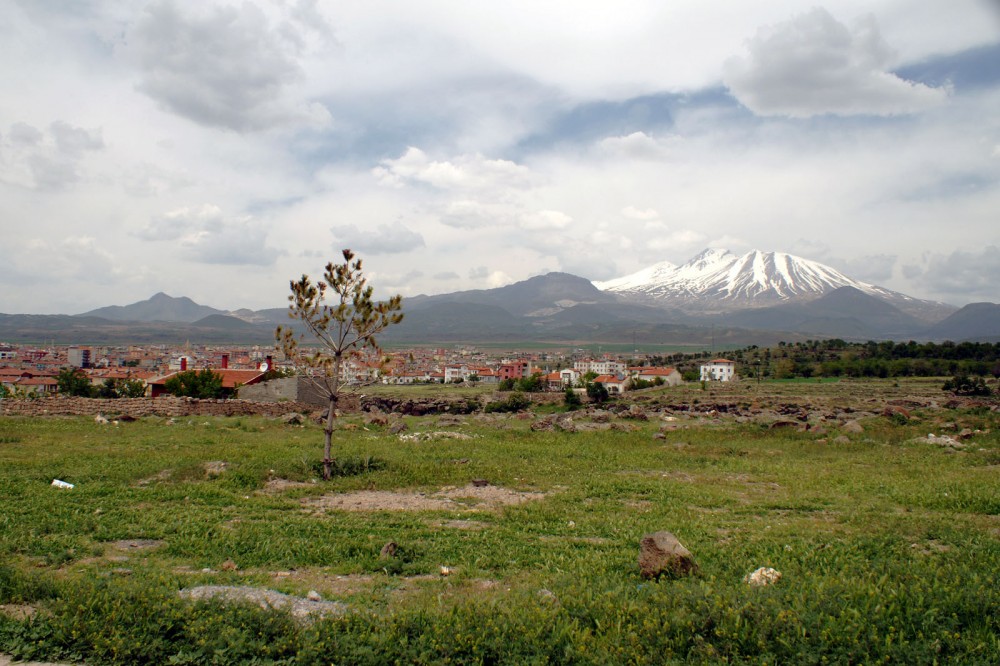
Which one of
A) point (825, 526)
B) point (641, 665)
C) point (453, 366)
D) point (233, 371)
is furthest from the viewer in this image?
point (453, 366)

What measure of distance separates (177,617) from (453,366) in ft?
432

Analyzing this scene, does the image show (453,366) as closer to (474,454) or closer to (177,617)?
(474,454)

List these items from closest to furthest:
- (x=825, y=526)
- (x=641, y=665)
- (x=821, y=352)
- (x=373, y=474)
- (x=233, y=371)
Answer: (x=641, y=665)
(x=825, y=526)
(x=373, y=474)
(x=233, y=371)
(x=821, y=352)

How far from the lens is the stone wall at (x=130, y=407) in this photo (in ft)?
83.7

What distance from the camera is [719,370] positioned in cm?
9144

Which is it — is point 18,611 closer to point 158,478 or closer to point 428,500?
point 428,500

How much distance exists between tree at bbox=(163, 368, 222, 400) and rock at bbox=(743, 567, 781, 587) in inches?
1523

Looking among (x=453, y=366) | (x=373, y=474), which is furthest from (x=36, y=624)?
(x=453, y=366)

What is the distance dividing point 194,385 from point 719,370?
71.4 meters

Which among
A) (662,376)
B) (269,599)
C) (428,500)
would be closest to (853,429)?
(428,500)

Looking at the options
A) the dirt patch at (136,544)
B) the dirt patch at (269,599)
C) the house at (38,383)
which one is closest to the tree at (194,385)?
the house at (38,383)

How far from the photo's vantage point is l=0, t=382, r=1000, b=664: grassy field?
5.11 m

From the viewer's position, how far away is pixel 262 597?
6070 mm

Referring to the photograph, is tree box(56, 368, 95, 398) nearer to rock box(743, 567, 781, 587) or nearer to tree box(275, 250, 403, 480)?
tree box(275, 250, 403, 480)
